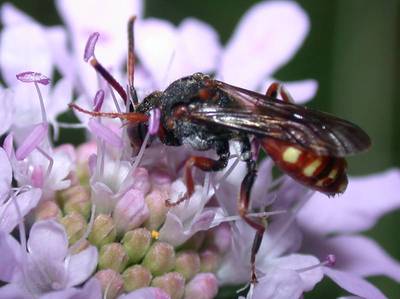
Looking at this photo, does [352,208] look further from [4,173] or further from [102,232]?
[4,173]

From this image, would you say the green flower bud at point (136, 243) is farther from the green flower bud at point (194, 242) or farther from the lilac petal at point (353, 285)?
the lilac petal at point (353, 285)

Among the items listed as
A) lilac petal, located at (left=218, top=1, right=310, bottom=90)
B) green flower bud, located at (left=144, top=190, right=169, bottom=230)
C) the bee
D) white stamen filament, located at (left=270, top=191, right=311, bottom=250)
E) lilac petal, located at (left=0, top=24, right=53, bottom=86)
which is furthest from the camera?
lilac petal, located at (left=218, top=1, right=310, bottom=90)

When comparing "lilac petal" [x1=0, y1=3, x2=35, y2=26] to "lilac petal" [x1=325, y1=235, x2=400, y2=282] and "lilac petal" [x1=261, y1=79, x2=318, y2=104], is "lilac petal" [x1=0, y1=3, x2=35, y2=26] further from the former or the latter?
"lilac petal" [x1=325, y1=235, x2=400, y2=282]

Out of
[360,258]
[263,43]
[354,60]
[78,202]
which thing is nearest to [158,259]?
[78,202]

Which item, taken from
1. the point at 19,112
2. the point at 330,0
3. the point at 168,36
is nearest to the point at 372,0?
the point at 330,0

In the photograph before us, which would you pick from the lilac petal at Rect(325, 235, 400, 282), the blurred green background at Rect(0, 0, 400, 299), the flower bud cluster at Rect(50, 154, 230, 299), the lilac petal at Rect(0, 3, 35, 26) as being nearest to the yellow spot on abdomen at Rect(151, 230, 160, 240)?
the flower bud cluster at Rect(50, 154, 230, 299)

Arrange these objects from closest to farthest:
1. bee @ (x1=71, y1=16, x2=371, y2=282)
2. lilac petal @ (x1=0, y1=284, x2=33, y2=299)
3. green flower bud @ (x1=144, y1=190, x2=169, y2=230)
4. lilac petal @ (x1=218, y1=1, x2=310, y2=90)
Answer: lilac petal @ (x1=0, y1=284, x2=33, y2=299)
bee @ (x1=71, y1=16, x2=371, y2=282)
green flower bud @ (x1=144, y1=190, x2=169, y2=230)
lilac petal @ (x1=218, y1=1, x2=310, y2=90)

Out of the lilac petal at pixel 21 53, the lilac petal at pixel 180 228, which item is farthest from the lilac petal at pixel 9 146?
the lilac petal at pixel 21 53

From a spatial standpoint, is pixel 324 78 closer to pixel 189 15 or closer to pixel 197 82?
pixel 189 15
